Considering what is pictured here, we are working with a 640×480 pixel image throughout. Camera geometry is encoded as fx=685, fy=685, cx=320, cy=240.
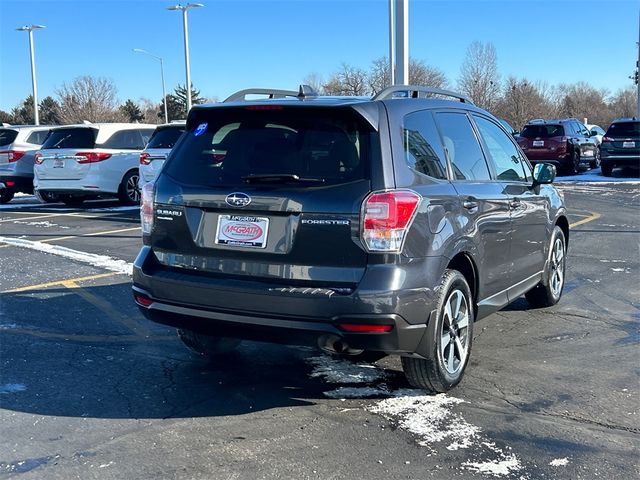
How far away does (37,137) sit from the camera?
16.6 meters

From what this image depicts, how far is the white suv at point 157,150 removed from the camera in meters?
12.8

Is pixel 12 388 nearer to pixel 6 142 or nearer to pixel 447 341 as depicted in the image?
pixel 447 341

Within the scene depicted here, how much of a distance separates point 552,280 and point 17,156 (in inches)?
536

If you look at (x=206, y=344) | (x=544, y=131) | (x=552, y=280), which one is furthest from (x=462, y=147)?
(x=544, y=131)

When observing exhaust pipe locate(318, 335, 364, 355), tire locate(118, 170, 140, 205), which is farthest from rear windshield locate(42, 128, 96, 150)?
exhaust pipe locate(318, 335, 364, 355)

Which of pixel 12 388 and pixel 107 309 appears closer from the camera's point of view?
pixel 12 388

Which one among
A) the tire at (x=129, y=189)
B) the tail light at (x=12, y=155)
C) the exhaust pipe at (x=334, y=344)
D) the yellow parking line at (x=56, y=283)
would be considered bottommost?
the yellow parking line at (x=56, y=283)

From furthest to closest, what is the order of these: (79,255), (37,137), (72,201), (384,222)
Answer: (37,137), (72,201), (79,255), (384,222)

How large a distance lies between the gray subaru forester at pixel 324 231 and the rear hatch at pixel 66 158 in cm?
1066

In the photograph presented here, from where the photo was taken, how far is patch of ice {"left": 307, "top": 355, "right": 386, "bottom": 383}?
452 cm

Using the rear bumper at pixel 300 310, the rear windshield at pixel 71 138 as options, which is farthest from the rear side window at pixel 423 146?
the rear windshield at pixel 71 138

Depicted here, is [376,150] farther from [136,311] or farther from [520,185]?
[136,311]

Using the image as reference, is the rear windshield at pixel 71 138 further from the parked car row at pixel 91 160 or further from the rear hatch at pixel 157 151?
the rear hatch at pixel 157 151

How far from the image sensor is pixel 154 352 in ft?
16.6
